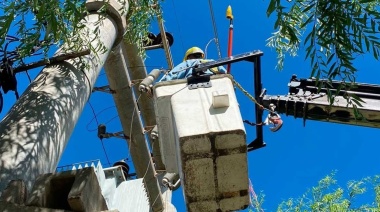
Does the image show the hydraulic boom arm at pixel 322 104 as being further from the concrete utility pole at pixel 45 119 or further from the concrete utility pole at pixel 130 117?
the concrete utility pole at pixel 130 117

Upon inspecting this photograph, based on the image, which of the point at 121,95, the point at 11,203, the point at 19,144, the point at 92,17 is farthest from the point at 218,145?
the point at 121,95

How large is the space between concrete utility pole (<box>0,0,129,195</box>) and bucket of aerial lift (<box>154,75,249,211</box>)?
1013mm

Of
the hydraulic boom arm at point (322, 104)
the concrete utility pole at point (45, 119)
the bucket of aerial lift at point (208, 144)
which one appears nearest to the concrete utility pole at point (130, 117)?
the hydraulic boom arm at point (322, 104)

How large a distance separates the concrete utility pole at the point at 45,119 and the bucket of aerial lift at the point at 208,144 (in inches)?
39.9

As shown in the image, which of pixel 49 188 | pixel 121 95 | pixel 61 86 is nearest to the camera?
pixel 49 188

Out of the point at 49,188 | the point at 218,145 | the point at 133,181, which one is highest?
the point at 49,188

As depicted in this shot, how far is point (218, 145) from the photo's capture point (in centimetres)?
421

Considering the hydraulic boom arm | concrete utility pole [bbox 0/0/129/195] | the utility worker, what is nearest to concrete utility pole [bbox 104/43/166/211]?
the hydraulic boom arm

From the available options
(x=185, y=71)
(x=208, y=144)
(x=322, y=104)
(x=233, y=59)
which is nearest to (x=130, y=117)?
(x=322, y=104)

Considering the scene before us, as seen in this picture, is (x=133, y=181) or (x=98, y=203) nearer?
Answer: (x=98, y=203)

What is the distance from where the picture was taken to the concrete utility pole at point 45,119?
420cm

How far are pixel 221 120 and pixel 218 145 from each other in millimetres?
216

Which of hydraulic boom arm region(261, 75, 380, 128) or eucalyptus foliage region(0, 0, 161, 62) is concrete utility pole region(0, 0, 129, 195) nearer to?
eucalyptus foliage region(0, 0, 161, 62)

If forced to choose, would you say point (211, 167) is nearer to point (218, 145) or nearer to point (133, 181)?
point (218, 145)
